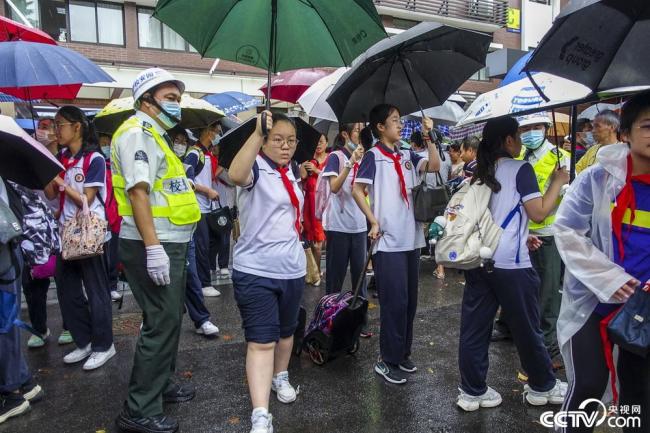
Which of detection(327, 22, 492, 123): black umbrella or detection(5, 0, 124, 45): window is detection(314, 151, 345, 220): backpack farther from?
detection(5, 0, 124, 45): window

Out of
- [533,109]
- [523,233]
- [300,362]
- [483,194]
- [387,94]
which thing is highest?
[387,94]

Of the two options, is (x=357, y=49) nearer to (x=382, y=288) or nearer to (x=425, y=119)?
(x=425, y=119)

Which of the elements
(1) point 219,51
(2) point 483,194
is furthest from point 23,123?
(2) point 483,194

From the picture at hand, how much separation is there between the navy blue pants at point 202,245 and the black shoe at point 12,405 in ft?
8.79

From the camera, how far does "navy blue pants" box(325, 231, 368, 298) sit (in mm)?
5133

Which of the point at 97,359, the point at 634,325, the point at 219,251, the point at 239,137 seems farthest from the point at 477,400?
the point at 219,251

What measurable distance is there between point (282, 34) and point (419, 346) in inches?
117

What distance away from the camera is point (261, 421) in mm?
2922

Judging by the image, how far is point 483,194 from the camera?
3.28 metres

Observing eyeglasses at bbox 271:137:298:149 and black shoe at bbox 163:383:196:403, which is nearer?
eyeglasses at bbox 271:137:298:149

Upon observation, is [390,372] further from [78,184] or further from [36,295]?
[36,295]

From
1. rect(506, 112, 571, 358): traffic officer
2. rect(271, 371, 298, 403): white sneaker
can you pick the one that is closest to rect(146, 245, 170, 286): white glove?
rect(271, 371, 298, 403): white sneaker

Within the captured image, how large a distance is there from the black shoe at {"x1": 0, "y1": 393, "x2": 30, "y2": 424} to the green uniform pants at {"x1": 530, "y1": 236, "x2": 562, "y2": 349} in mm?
4032

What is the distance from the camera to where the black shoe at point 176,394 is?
11.7 ft
